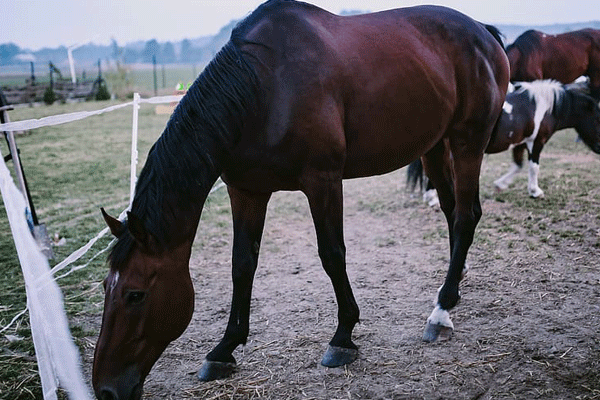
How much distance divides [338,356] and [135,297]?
1176mm

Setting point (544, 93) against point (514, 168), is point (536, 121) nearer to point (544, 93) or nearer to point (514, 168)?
point (544, 93)

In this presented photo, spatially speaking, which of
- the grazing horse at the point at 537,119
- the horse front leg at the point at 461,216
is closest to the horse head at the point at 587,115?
the grazing horse at the point at 537,119

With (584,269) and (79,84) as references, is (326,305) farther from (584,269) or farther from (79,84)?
(79,84)

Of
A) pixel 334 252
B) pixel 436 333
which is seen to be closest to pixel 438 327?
pixel 436 333

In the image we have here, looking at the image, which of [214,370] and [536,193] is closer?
[214,370]

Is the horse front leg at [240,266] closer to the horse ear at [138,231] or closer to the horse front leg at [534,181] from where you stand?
the horse ear at [138,231]

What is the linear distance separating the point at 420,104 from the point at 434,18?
0.64 m

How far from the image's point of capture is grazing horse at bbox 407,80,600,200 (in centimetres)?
578

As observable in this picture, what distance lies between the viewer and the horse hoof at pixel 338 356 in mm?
2712

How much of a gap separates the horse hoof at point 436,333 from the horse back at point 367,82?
0.94 meters

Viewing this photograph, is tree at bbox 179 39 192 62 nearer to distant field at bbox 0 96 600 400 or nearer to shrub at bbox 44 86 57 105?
shrub at bbox 44 86 57 105

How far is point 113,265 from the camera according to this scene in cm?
203

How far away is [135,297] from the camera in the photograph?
203cm

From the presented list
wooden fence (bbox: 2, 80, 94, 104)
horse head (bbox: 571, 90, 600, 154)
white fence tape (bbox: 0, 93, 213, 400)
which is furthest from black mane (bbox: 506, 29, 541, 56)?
wooden fence (bbox: 2, 80, 94, 104)
